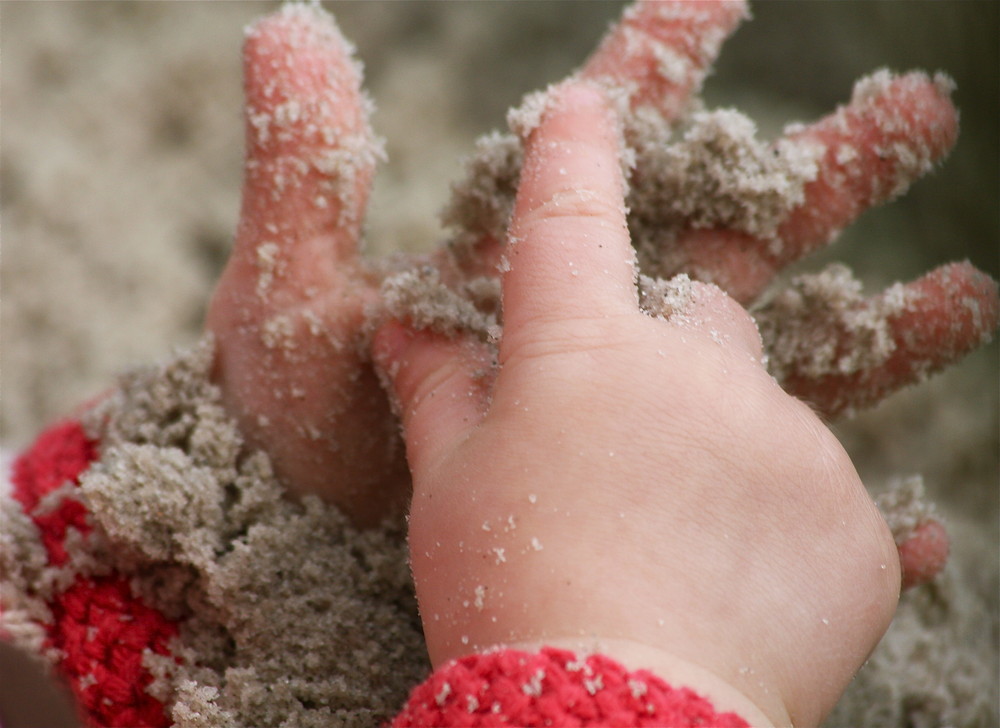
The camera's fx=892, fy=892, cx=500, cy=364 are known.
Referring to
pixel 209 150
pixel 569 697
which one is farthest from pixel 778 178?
pixel 209 150

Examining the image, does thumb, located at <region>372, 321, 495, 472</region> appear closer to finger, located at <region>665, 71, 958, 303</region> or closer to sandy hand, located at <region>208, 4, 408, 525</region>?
sandy hand, located at <region>208, 4, 408, 525</region>

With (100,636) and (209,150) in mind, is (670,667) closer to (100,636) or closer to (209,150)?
(100,636)

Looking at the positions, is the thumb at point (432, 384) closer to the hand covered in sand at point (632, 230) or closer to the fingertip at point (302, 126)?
the hand covered in sand at point (632, 230)

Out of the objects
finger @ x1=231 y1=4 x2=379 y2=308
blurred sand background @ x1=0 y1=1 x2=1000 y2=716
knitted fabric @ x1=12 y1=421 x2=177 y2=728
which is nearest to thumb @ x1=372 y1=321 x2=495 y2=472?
finger @ x1=231 y1=4 x2=379 y2=308

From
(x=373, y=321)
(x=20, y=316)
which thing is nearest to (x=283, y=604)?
(x=373, y=321)

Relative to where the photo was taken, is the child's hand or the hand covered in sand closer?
the child's hand

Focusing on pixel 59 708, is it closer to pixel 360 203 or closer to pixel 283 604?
pixel 283 604
